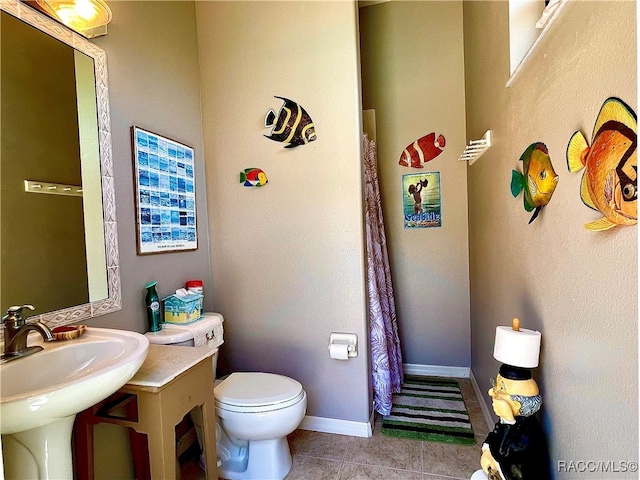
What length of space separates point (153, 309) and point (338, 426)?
1294mm

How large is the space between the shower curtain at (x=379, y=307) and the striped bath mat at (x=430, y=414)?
93 mm

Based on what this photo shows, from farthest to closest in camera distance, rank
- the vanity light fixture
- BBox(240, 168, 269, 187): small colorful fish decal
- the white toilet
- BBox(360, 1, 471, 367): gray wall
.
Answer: BBox(360, 1, 471, 367): gray wall, BBox(240, 168, 269, 187): small colorful fish decal, the white toilet, the vanity light fixture

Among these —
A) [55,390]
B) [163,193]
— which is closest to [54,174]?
[163,193]

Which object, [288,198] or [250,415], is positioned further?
[288,198]

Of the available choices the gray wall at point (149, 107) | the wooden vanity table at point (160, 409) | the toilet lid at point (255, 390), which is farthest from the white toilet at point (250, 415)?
the gray wall at point (149, 107)

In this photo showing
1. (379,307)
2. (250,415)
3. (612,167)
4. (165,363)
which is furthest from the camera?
(379,307)

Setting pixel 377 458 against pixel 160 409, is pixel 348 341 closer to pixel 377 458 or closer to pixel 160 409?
pixel 377 458

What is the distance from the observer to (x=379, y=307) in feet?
6.95

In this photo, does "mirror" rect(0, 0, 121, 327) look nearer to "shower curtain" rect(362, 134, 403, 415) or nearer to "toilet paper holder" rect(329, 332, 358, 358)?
"toilet paper holder" rect(329, 332, 358, 358)

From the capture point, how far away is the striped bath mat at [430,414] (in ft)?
6.24

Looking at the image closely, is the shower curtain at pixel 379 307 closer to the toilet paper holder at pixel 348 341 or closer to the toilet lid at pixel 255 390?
the toilet paper holder at pixel 348 341

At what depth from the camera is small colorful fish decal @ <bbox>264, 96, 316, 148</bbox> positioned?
191 centimetres

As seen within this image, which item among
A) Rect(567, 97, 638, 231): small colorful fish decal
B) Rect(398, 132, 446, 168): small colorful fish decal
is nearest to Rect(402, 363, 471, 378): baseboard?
Rect(398, 132, 446, 168): small colorful fish decal

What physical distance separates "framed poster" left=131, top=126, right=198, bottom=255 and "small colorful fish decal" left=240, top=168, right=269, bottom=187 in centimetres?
31
